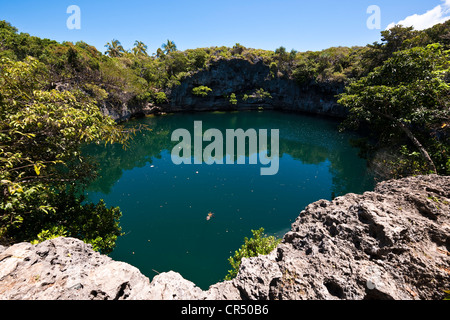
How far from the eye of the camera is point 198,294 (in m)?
2.91

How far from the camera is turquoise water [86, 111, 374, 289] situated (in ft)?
28.7

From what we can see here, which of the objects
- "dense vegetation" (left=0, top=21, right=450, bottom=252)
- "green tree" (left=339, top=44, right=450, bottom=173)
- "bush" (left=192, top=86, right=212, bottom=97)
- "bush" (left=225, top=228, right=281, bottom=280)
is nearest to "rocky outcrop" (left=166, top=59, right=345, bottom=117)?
"bush" (left=192, top=86, right=212, bottom=97)

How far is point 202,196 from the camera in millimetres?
13094

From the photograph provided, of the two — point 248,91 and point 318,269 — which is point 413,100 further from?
point 248,91

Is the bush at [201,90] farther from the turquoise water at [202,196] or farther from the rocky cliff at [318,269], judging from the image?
the rocky cliff at [318,269]

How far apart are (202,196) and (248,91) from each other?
38.6m

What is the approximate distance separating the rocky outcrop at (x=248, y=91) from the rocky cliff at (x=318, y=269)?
40.1 meters

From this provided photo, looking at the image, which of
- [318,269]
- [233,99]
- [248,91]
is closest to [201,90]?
[233,99]

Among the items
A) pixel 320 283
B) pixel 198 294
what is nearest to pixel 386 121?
pixel 320 283

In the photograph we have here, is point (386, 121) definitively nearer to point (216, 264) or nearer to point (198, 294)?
point (216, 264)

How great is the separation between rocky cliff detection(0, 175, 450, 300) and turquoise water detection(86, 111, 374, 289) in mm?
5184

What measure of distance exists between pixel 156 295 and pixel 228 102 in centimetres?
4507

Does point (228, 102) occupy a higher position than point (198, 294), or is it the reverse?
point (228, 102)

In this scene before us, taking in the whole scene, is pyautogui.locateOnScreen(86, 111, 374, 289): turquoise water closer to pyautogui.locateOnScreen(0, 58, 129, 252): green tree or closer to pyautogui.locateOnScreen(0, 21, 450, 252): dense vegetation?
pyautogui.locateOnScreen(0, 21, 450, 252): dense vegetation
